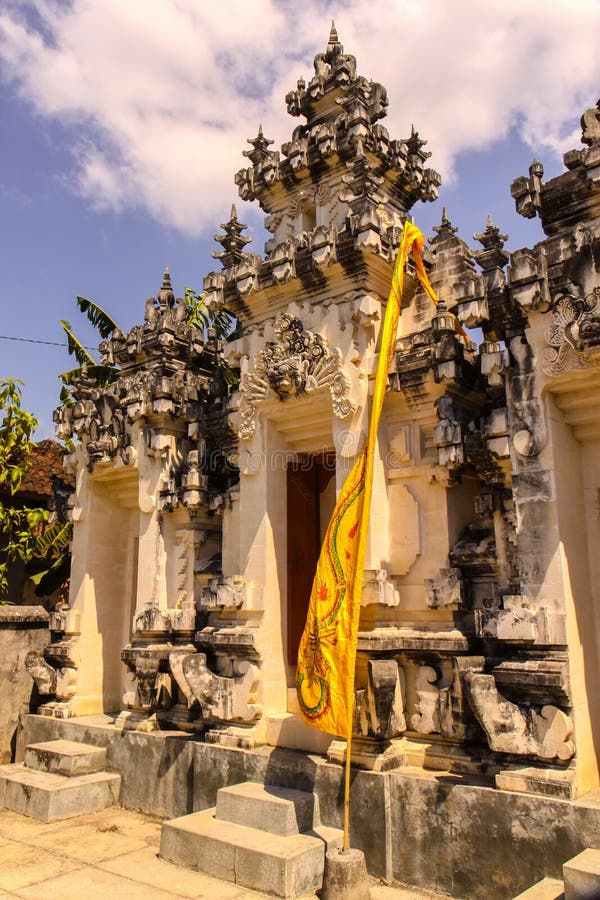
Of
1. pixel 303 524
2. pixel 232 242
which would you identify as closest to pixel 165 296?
pixel 232 242

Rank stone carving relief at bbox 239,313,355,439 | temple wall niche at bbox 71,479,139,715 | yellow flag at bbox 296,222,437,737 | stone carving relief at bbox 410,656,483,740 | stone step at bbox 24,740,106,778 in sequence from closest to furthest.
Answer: yellow flag at bbox 296,222,437,737
stone carving relief at bbox 410,656,483,740
stone carving relief at bbox 239,313,355,439
stone step at bbox 24,740,106,778
temple wall niche at bbox 71,479,139,715

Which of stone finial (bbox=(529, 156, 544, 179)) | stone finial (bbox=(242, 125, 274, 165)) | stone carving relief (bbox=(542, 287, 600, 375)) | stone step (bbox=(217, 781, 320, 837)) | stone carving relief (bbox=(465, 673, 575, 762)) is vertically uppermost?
stone finial (bbox=(242, 125, 274, 165))

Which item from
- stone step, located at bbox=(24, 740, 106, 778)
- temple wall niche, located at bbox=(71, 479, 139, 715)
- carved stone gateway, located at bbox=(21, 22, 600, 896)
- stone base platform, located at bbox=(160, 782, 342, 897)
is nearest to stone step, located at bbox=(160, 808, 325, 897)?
stone base platform, located at bbox=(160, 782, 342, 897)

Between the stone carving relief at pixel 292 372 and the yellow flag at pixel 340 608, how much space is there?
1.23 meters

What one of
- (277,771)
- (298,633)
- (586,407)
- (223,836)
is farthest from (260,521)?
(586,407)

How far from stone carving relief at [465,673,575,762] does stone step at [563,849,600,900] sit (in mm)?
1337

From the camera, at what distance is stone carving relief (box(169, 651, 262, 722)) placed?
10023 mm

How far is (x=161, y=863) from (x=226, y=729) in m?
1.98

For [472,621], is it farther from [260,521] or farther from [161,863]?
[161,863]

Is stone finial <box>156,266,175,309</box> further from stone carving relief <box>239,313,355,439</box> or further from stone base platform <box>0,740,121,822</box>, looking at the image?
stone base platform <box>0,740,121,822</box>

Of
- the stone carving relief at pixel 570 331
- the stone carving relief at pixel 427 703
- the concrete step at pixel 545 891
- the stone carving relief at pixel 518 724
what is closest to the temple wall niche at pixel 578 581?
the stone carving relief at pixel 518 724

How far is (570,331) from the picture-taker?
7.56 metres

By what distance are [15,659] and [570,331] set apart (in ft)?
37.5

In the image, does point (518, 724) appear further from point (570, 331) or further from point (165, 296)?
point (165, 296)
